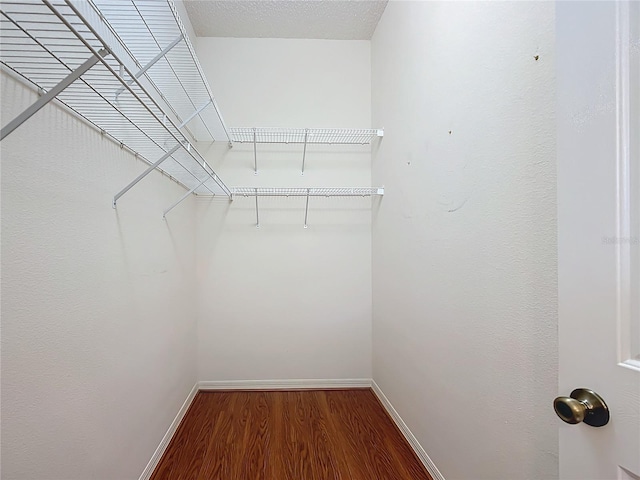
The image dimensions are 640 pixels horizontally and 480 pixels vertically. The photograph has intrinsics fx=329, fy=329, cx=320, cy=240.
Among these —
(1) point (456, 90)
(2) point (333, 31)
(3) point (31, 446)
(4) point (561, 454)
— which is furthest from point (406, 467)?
(2) point (333, 31)

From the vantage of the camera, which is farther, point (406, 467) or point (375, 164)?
point (375, 164)

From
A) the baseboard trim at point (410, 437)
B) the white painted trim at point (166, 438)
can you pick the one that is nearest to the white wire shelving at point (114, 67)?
the white painted trim at point (166, 438)

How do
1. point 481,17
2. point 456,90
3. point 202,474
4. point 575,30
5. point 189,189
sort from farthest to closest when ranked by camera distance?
1. point 189,189
2. point 202,474
3. point 456,90
4. point 481,17
5. point 575,30

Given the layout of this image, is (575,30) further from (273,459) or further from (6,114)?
(273,459)

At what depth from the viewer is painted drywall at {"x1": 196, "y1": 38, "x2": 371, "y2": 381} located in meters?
2.55

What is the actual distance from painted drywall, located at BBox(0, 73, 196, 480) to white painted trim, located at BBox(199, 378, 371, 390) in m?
0.78

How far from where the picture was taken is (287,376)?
2.58 meters

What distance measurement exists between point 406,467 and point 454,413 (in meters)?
0.53

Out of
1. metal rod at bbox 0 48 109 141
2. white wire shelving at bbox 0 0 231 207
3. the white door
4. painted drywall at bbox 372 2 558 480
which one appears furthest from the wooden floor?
metal rod at bbox 0 48 109 141

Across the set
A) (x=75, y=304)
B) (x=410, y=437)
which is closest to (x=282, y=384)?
(x=410, y=437)

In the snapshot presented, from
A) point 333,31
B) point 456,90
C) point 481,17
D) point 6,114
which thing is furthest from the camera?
point 333,31

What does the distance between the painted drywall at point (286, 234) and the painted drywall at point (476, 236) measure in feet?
1.93

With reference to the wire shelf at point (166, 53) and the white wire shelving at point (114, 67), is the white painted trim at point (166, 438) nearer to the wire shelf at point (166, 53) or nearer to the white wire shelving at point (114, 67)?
the white wire shelving at point (114, 67)

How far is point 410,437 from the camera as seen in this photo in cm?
183
